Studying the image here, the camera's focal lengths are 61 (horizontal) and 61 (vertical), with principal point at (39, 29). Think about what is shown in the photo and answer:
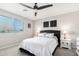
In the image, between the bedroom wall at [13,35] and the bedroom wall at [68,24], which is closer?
the bedroom wall at [13,35]

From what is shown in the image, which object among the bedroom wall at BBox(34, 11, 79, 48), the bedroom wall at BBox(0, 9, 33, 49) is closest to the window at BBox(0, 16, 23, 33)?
the bedroom wall at BBox(0, 9, 33, 49)

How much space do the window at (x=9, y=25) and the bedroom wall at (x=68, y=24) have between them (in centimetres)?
36

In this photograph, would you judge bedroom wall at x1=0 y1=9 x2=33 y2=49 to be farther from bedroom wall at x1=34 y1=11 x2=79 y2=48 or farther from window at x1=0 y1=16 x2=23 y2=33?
bedroom wall at x1=34 y1=11 x2=79 y2=48

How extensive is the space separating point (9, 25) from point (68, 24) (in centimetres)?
117

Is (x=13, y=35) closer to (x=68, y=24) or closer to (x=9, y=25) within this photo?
(x=9, y=25)

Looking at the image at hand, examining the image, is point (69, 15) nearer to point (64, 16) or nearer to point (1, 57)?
point (64, 16)

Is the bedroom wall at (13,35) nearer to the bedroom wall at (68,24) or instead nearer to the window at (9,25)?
the window at (9,25)

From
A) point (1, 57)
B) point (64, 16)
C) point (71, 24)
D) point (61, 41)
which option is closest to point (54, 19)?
point (64, 16)

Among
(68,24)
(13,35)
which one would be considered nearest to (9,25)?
(13,35)

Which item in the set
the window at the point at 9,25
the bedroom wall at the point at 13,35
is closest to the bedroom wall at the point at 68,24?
the bedroom wall at the point at 13,35

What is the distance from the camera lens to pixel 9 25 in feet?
3.60

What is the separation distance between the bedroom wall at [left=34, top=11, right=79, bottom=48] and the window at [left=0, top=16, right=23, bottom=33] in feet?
1.18

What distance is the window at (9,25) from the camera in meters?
1.04

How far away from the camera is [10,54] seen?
1.07m
